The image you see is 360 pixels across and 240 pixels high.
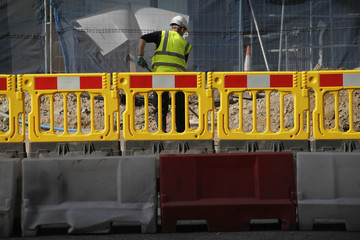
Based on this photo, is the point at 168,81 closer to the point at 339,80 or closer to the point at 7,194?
the point at 339,80

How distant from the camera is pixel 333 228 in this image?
Result: 6.14m

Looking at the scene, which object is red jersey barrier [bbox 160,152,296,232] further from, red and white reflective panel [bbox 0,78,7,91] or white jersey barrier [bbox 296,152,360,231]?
red and white reflective panel [bbox 0,78,7,91]

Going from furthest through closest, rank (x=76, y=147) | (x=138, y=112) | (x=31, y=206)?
(x=138, y=112), (x=76, y=147), (x=31, y=206)

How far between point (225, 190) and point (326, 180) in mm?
874

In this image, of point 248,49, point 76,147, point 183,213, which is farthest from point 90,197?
point 248,49

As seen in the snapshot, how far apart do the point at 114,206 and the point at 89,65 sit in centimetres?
973

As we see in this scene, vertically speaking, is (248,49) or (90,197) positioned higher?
(248,49)

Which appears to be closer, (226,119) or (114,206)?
(114,206)

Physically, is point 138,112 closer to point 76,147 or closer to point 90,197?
point 76,147

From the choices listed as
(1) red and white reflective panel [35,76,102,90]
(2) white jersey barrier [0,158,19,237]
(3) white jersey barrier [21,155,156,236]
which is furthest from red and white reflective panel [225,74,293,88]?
(2) white jersey barrier [0,158,19,237]

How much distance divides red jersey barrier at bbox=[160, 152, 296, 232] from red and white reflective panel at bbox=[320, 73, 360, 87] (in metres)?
1.56

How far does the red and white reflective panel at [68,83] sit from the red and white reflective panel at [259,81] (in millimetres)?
1373

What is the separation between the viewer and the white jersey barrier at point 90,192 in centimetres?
600

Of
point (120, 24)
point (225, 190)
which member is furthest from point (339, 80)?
point (120, 24)
